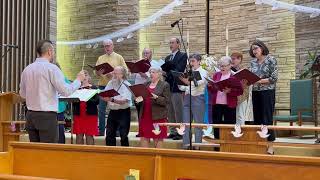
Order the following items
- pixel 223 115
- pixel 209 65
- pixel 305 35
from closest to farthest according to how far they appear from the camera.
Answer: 1. pixel 223 115
2. pixel 209 65
3. pixel 305 35

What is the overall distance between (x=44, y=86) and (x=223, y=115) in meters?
2.23

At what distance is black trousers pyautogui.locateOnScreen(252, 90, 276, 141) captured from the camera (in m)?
5.12

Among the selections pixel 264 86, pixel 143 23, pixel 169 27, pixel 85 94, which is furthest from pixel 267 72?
pixel 143 23

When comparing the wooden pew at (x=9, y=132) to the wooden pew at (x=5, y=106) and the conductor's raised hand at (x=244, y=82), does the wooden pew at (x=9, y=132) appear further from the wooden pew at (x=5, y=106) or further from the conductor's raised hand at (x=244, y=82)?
the conductor's raised hand at (x=244, y=82)

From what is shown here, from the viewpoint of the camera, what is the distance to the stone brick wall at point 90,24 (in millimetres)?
9312

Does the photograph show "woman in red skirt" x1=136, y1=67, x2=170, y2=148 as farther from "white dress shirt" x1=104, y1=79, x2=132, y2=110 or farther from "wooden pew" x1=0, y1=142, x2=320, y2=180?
"wooden pew" x1=0, y1=142, x2=320, y2=180

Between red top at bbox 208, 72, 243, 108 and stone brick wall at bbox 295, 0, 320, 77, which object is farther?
stone brick wall at bbox 295, 0, 320, 77

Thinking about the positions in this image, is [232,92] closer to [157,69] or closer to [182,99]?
[157,69]

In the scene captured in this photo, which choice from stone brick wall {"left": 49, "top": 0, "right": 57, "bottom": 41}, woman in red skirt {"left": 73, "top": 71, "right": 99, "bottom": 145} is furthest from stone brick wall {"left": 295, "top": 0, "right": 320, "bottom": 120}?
stone brick wall {"left": 49, "top": 0, "right": 57, "bottom": 41}

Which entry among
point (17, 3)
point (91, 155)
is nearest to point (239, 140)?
point (91, 155)

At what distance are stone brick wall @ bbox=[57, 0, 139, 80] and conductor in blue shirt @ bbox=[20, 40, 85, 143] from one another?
5.23 metres

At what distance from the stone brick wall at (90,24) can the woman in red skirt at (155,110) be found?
3848 mm

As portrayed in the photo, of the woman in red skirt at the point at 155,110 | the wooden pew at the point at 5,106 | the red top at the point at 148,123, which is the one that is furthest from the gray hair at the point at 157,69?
the wooden pew at the point at 5,106

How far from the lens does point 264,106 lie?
202 inches
